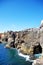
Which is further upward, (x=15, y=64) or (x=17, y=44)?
(x=17, y=44)

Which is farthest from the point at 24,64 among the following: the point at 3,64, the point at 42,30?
the point at 42,30

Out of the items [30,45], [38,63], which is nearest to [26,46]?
[30,45]

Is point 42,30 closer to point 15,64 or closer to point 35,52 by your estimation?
point 15,64

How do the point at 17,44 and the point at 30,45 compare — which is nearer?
the point at 30,45

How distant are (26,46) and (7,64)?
856 inches

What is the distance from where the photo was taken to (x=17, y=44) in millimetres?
99000

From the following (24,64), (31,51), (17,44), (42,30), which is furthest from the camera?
(17,44)

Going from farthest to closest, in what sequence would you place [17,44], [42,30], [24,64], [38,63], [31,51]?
[17,44], [31,51], [24,64], [42,30], [38,63]

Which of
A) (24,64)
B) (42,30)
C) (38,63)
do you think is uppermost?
(42,30)

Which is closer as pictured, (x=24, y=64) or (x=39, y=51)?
(x=24, y=64)

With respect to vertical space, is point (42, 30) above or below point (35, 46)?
above

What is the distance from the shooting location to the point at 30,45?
221ft

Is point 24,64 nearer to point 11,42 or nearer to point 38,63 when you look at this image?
point 38,63

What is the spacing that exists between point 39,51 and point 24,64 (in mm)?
20574
